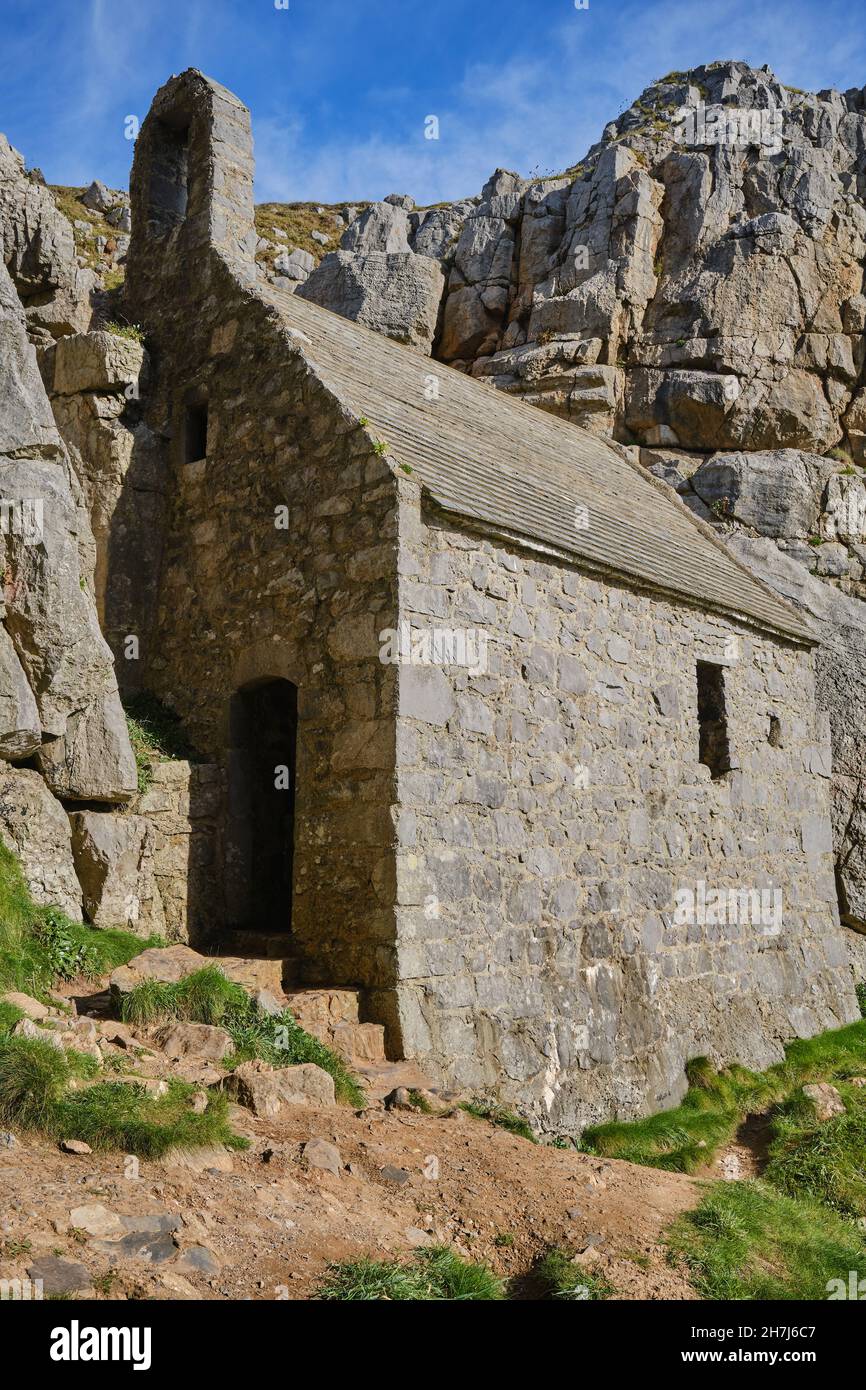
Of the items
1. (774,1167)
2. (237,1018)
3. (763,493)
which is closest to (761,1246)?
→ (774,1167)

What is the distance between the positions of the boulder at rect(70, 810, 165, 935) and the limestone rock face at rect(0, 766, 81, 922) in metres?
0.11

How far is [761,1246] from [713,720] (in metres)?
6.88

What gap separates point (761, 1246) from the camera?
5926 millimetres

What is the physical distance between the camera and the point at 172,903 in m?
8.80

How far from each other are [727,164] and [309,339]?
17.7 meters

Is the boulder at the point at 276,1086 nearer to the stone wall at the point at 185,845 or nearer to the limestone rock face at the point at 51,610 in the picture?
the stone wall at the point at 185,845

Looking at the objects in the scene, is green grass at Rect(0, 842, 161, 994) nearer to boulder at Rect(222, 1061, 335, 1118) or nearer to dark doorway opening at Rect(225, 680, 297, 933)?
boulder at Rect(222, 1061, 335, 1118)

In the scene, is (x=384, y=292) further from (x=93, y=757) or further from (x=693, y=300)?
(x=93, y=757)

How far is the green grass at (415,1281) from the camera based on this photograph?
13.7 feet

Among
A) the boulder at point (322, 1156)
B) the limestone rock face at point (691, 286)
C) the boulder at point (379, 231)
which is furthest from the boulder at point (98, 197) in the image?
the boulder at point (322, 1156)

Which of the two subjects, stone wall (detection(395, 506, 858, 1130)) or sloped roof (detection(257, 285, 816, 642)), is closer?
stone wall (detection(395, 506, 858, 1130))

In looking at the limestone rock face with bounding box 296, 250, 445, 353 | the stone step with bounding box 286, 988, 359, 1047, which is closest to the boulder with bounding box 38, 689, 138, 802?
the stone step with bounding box 286, 988, 359, 1047

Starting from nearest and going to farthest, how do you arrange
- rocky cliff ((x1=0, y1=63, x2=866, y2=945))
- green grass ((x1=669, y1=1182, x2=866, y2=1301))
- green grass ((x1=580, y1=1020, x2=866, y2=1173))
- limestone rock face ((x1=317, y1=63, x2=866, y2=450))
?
green grass ((x1=669, y1=1182, x2=866, y2=1301))
green grass ((x1=580, y1=1020, x2=866, y2=1173))
rocky cliff ((x1=0, y1=63, x2=866, y2=945))
limestone rock face ((x1=317, y1=63, x2=866, y2=450))

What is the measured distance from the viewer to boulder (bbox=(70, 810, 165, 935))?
797 centimetres
